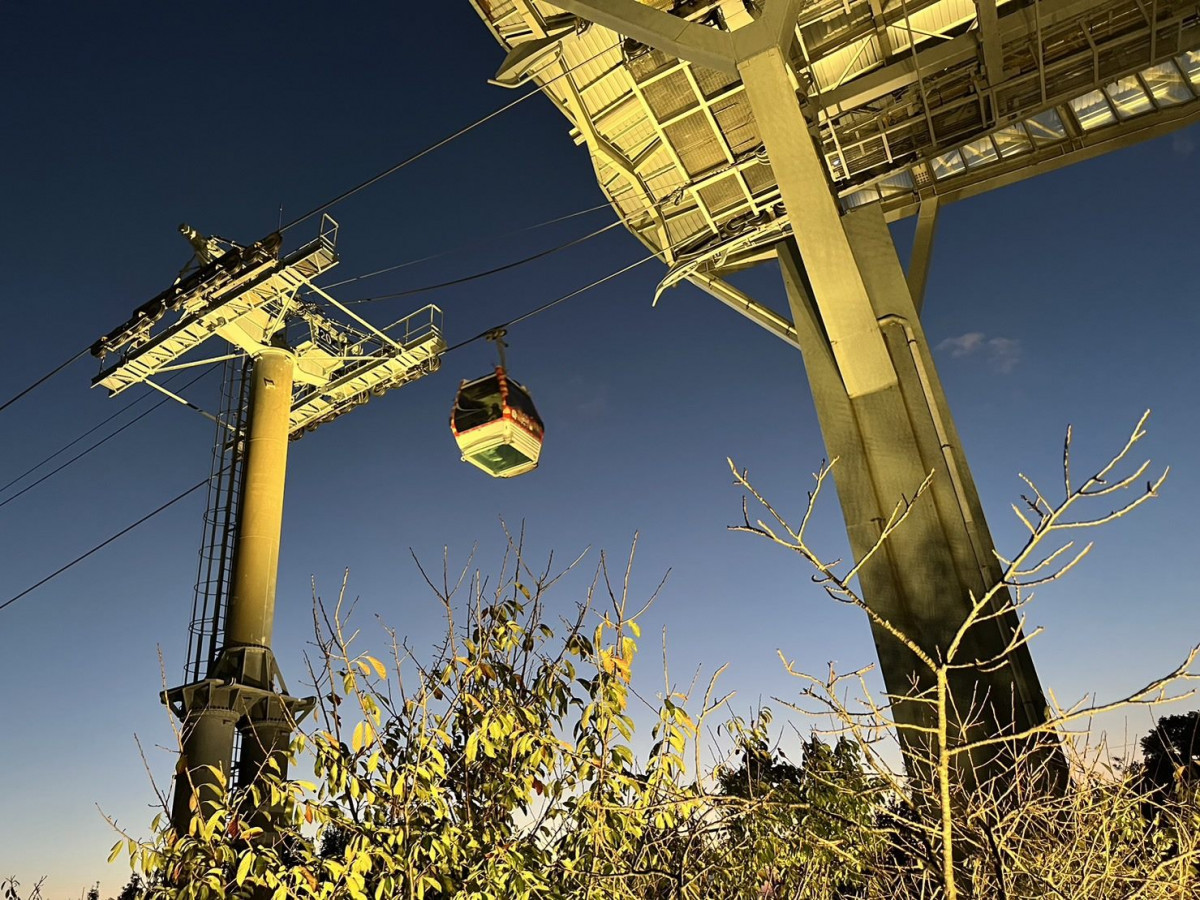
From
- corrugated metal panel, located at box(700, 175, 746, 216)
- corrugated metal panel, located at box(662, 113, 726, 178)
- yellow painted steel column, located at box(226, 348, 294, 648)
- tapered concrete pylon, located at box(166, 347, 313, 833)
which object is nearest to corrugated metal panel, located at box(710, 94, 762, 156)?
corrugated metal panel, located at box(662, 113, 726, 178)

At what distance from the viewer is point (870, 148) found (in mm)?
9125

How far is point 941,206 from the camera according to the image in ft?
31.0

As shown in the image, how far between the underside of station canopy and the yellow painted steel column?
10643 mm

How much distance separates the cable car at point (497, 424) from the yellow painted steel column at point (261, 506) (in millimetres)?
7190

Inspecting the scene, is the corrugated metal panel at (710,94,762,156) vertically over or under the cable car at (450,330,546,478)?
over

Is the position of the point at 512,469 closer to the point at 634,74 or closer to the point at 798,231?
the point at 634,74

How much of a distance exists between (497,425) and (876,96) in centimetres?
610

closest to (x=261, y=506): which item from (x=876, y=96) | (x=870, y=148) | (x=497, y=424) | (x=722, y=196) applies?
(x=497, y=424)

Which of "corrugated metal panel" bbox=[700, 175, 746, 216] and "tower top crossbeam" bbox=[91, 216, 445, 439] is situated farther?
"tower top crossbeam" bbox=[91, 216, 445, 439]

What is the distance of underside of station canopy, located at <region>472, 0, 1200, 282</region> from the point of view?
25.6 feet

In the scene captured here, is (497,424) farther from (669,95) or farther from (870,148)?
(870,148)

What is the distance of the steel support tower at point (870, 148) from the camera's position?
6039 mm

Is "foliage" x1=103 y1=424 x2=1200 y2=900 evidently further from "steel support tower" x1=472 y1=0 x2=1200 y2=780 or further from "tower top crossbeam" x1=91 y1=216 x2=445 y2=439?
"tower top crossbeam" x1=91 y1=216 x2=445 y2=439

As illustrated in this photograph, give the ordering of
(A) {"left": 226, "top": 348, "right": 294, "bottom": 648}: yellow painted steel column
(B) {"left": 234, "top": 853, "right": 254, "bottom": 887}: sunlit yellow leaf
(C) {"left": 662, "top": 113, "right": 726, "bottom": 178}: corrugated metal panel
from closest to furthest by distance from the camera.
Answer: (B) {"left": 234, "top": 853, "right": 254, "bottom": 887}: sunlit yellow leaf, (C) {"left": 662, "top": 113, "right": 726, "bottom": 178}: corrugated metal panel, (A) {"left": 226, "top": 348, "right": 294, "bottom": 648}: yellow painted steel column
